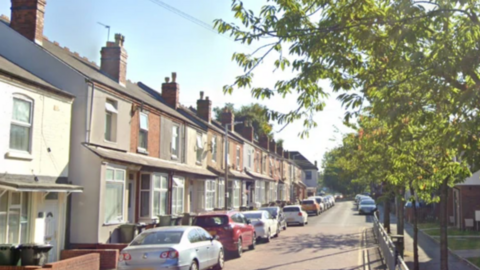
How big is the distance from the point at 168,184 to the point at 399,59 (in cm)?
1624

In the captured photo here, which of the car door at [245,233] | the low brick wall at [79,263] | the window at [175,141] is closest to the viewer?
the low brick wall at [79,263]

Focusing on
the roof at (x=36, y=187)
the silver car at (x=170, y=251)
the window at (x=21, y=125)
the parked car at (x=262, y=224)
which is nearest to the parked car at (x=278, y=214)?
the parked car at (x=262, y=224)

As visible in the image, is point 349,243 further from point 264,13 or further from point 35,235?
point 264,13

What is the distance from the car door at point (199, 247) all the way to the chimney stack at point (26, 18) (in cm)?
899

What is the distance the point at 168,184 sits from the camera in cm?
2269

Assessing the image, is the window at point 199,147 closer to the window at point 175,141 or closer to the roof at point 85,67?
the window at point 175,141

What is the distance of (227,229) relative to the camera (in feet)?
59.1

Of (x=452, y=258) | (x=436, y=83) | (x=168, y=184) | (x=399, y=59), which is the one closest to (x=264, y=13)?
(x=399, y=59)

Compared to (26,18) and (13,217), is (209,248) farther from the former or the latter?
(26,18)

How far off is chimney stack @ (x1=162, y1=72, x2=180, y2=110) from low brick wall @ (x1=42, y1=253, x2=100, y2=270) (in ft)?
49.5

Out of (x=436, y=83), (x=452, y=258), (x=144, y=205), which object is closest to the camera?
(x=436, y=83)

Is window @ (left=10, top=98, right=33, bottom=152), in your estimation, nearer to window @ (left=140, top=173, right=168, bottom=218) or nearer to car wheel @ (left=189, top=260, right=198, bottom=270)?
car wheel @ (left=189, top=260, right=198, bottom=270)

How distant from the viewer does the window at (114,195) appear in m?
17.2

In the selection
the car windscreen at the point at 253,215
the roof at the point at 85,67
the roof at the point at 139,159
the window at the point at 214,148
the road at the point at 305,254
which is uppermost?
the roof at the point at 85,67
